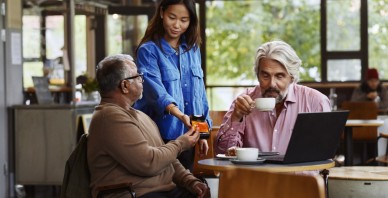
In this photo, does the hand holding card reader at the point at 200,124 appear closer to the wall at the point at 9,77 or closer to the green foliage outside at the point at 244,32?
the wall at the point at 9,77

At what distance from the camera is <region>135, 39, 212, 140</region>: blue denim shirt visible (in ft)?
13.7

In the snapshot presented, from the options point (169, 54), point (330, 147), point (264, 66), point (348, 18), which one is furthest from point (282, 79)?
point (348, 18)

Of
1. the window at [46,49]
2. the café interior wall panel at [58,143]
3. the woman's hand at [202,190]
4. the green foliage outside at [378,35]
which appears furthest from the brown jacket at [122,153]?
the green foliage outside at [378,35]

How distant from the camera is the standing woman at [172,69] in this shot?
13.6ft

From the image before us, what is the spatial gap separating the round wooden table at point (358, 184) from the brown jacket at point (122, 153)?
98 centimetres

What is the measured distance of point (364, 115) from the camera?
9000 millimetres

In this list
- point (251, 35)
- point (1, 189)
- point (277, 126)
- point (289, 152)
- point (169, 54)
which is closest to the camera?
point (289, 152)

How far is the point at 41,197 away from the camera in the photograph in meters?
8.05

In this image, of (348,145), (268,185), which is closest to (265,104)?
(268,185)

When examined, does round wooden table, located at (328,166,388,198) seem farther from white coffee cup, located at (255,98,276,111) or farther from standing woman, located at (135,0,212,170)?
white coffee cup, located at (255,98,276,111)

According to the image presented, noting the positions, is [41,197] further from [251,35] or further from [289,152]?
[251,35]

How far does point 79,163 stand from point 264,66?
0.89 metres

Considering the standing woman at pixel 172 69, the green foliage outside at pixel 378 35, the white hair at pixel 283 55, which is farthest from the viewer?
the green foliage outside at pixel 378 35

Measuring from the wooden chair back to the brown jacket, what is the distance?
212 inches
